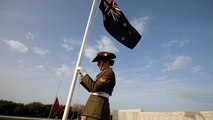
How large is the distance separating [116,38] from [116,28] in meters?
0.31

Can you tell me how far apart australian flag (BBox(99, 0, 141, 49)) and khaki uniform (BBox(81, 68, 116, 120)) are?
85.1 inches

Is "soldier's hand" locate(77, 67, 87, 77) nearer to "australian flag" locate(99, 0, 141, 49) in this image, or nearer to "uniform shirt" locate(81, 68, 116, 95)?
"uniform shirt" locate(81, 68, 116, 95)

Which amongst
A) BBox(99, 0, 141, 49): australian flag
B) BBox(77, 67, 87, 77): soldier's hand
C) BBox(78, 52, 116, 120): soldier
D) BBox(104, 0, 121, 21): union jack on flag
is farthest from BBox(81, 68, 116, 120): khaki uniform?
BBox(104, 0, 121, 21): union jack on flag

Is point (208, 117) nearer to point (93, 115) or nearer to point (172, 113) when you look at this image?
point (172, 113)

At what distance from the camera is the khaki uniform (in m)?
2.56

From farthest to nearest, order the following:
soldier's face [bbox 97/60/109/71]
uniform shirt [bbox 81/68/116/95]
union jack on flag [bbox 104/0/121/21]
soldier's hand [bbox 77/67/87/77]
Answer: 1. union jack on flag [bbox 104/0/121/21]
2. soldier's face [bbox 97/60/109/71]
3. soldier's hand [bbox 77/67/87/77]
4. uniform shirt [bbox 81/68/116/95]

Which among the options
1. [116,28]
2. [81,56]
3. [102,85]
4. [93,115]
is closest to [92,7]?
[116,28]

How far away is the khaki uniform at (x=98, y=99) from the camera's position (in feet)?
8.41

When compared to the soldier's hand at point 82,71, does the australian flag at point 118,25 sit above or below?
above

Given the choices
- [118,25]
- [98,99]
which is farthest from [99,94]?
[118,25]

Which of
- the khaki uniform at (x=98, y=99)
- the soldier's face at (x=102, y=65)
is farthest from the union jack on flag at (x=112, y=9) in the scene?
the khaki uniform at (x=98, y=99)

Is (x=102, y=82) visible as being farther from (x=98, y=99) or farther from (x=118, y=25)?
(x=118, y=25)

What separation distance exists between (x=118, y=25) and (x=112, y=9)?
1.67ft

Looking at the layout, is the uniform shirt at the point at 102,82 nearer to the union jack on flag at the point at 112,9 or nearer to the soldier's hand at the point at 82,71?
the soldier's hand at the point at 82,71
